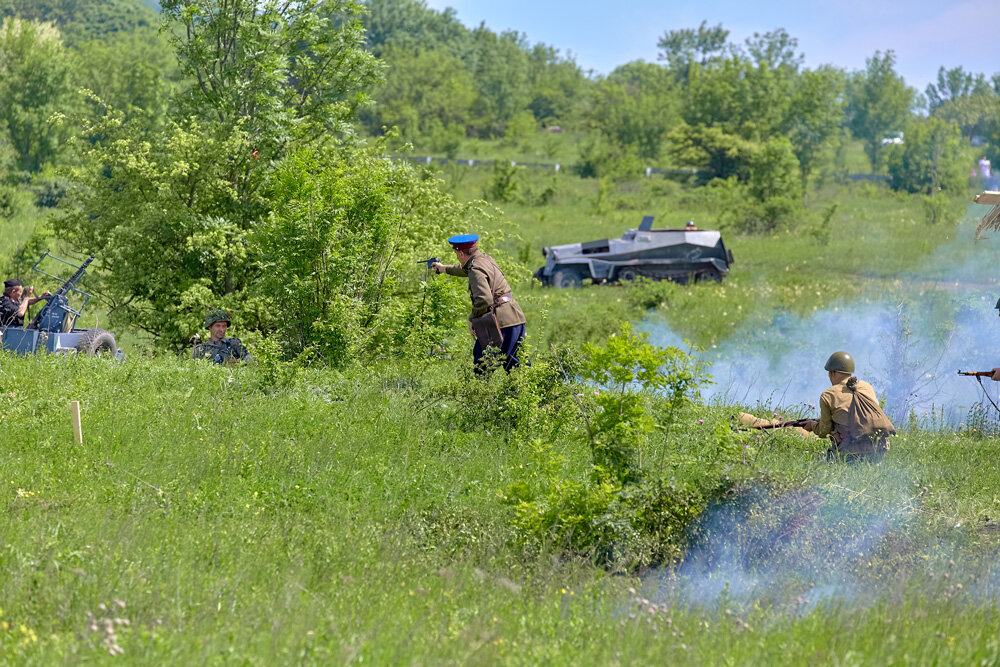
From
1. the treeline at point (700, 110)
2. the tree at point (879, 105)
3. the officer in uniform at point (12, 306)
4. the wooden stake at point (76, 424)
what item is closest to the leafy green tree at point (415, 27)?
the treeline at point (700, 110)

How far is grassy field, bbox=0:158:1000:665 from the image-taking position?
4316 mm

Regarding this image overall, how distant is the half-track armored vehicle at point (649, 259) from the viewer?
22344 millimetres

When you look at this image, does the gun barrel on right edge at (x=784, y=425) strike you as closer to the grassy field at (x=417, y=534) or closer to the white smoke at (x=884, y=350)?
the grassy field at (x=417, y=534)

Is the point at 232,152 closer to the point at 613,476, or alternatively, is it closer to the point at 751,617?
the point at 613,476

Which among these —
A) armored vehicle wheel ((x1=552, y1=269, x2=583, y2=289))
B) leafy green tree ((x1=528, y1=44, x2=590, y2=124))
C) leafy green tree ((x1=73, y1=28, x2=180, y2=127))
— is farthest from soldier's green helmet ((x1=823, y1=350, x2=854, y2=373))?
leafy green tree ((x1=528, y1=44, x2=590, y2=124))

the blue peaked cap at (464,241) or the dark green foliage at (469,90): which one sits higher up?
the dark green foliage at (469,90)

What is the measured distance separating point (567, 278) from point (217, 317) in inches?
477

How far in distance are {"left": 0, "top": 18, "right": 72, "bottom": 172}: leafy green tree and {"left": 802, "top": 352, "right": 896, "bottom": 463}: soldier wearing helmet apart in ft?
113

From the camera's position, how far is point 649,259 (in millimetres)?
22438

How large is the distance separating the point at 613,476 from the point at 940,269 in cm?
1971

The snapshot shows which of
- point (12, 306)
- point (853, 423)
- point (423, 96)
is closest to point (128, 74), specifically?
point (423, 96)

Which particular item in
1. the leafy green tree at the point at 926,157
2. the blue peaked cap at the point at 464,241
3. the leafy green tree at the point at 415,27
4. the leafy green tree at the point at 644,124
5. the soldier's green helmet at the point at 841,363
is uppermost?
the leafy green tree at the point at 415,27

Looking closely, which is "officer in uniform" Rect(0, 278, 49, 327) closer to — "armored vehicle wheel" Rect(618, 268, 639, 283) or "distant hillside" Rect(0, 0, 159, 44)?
"armored vehicle wheel" Rect(618, 268, 639, 283)

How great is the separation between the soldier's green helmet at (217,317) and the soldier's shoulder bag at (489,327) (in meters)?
3.92
